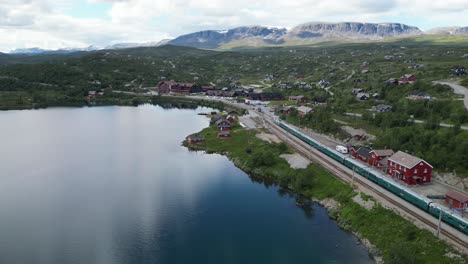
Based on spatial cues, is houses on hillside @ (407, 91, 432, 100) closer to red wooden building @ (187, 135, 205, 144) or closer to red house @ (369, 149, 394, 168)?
red house @ (369, 149, 394, 168)

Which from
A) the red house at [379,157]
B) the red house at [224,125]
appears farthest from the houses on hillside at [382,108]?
the red house at [224,125]

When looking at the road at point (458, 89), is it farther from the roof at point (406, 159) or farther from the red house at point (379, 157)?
the roof at point (406, 159)

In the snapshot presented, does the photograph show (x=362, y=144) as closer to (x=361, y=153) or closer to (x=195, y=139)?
(x=361, y=153)

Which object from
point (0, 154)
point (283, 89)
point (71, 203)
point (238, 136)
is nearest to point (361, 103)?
point (238, 136)

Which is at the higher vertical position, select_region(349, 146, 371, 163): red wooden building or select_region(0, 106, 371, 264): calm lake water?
select_region(349, 146, 371, 163): red wooden building

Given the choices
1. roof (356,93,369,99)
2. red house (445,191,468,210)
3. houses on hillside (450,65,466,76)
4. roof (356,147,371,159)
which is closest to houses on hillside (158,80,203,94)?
roof (356,93,369,99)

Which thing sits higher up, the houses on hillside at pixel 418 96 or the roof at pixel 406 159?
the houses on hillside at pixel 418 96

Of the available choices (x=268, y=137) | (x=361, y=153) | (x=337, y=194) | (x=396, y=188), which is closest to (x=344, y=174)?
(x=337, y=194)

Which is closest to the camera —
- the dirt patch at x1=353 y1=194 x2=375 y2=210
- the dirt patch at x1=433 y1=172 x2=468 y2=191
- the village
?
the dirt patch at x1=353 y1=194 x2=375 y2=210
